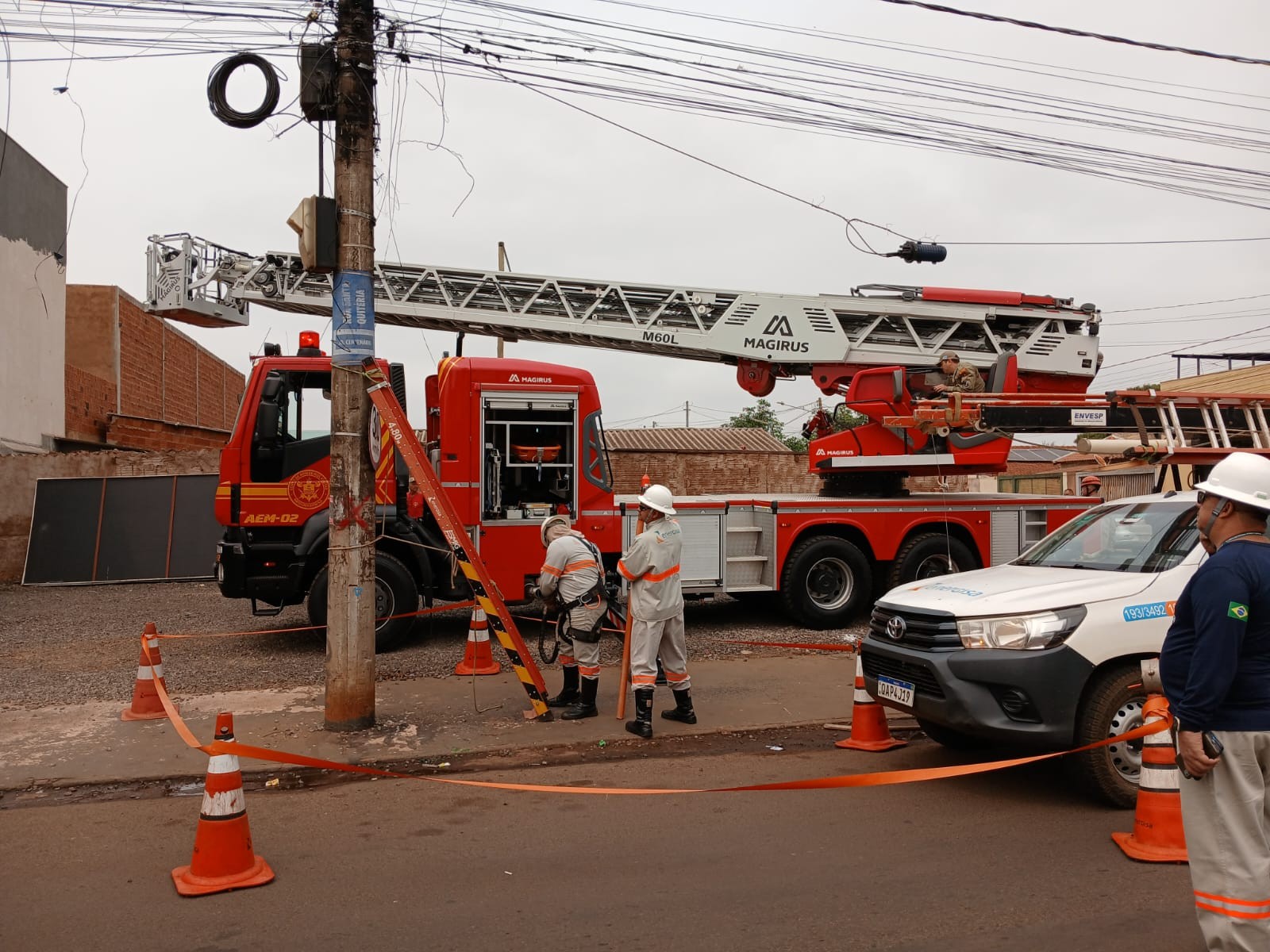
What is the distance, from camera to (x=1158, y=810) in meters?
4.46

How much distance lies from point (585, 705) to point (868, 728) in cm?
212

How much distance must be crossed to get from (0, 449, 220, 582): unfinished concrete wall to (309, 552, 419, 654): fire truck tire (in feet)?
29.3

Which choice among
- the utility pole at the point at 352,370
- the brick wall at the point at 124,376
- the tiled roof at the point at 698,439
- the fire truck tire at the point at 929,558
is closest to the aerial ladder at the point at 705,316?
the fire truck tire at the point at 929,558

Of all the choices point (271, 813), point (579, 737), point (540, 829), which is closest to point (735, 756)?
point (579, 737)

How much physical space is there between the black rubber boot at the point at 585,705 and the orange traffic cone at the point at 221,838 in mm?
3229

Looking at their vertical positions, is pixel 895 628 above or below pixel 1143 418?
below

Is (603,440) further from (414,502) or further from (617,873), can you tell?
(617,873)

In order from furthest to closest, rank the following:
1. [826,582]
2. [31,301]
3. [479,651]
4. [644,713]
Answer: [31,301]
[826,582]
[479,651]
[644,713]

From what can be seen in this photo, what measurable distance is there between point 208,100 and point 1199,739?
7513 millimetres

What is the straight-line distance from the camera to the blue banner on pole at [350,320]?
6.98m

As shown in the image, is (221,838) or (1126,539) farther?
(1126,539)

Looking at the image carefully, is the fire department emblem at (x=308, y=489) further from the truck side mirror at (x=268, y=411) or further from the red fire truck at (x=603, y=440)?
the truck side mirror at (x=268, y=411)

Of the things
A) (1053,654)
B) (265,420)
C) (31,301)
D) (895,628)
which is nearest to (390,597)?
(265,420)


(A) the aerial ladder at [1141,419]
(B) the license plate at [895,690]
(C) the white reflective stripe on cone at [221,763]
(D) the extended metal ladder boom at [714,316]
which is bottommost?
(C) the white reflective stripe on cone at [221,763]
